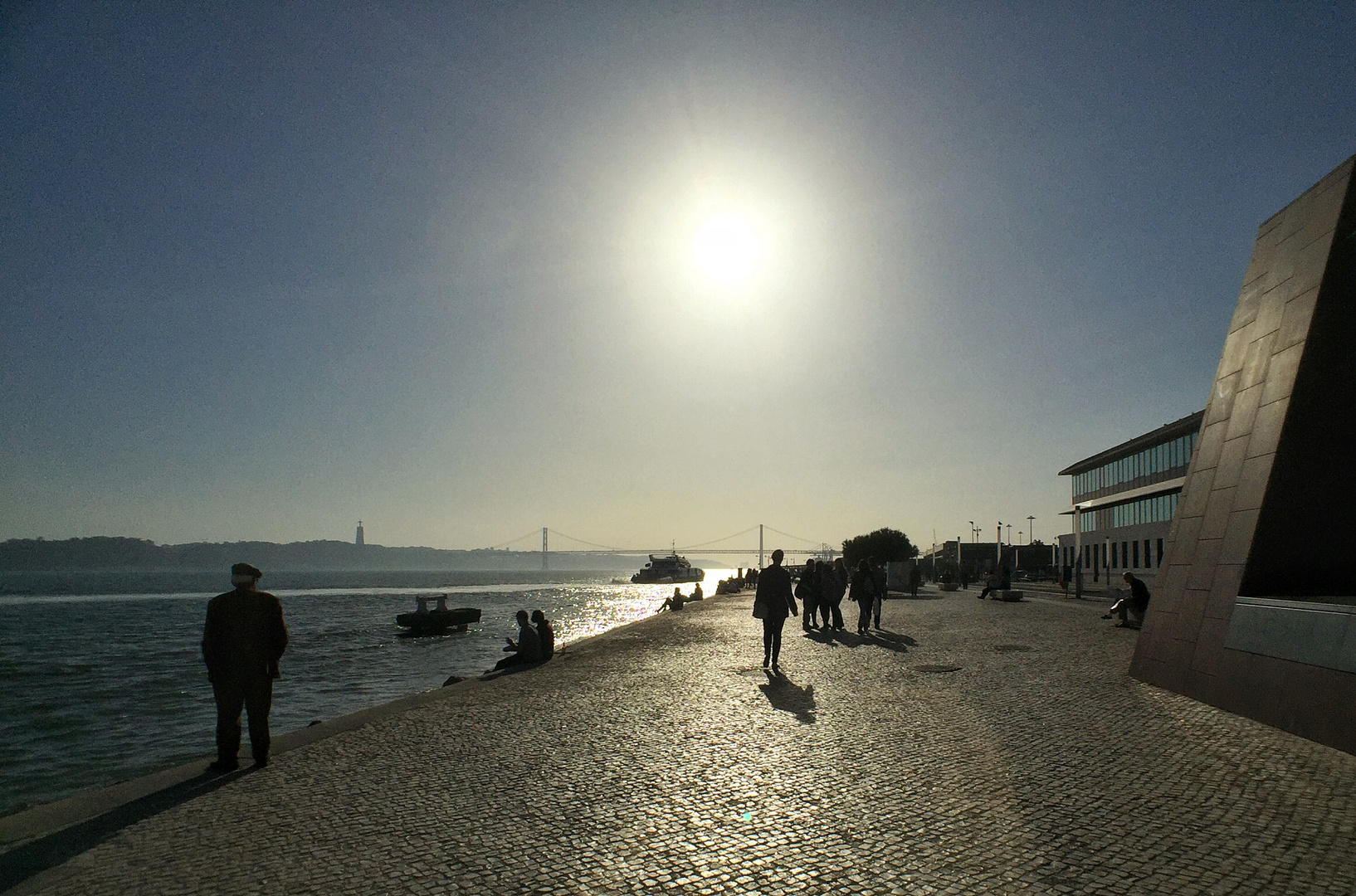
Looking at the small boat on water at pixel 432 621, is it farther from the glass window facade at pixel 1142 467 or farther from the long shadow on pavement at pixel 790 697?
the glass window facade at pixel 1142 467

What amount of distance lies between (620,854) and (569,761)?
223cm

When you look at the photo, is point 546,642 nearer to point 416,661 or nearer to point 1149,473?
point 416,661

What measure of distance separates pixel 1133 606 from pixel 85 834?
18.3m

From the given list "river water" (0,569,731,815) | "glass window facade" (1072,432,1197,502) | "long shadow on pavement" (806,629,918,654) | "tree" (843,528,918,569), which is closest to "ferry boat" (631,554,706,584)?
"tree" (843,528,918,569)

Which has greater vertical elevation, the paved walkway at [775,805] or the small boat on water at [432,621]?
the paved walkway at [775,805]

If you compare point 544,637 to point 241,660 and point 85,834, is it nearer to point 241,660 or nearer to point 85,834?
point 241,660

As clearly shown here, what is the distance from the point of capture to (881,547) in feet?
257

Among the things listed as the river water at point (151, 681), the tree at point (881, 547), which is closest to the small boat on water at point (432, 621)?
the river water at point (151, 681)

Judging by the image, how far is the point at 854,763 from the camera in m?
6.29

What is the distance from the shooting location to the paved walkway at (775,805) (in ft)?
13.3

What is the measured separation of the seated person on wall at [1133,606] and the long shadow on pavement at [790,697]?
994cm

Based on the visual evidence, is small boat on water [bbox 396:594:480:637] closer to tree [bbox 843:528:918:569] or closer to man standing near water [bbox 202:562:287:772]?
man standing near water [bbox 202:562:287:772]

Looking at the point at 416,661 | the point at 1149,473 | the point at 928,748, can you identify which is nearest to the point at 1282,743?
the point at 928,748

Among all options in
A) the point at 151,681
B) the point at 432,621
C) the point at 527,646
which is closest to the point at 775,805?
the point at 527,646
